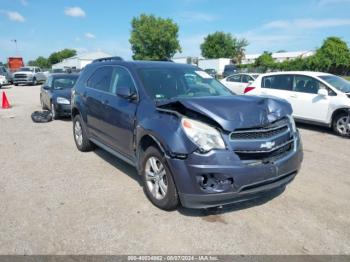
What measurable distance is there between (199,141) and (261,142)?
0.69m

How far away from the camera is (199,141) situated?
11.1ft

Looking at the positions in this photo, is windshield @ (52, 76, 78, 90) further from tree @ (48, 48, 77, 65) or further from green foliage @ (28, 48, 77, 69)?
tree @ (48, 48, 77, 65)

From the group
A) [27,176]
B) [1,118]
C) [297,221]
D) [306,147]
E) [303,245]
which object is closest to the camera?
[303,245]

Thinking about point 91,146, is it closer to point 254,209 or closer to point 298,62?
point 254,209

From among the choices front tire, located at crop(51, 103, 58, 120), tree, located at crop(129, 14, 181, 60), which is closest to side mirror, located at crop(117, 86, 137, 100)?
front tire, located at crop(51, 103, 58, 120)

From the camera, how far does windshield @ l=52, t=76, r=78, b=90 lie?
11.9 meters

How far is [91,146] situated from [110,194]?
7.68ft

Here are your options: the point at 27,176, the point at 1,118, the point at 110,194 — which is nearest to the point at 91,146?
the point at 27,176

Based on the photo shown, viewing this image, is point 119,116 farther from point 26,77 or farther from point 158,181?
point 26,77

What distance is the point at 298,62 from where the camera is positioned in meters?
53.3

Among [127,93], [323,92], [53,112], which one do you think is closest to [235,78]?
[323,92]

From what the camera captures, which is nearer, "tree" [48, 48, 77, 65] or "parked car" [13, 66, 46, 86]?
"parked car" [13, 66, 46, 86]

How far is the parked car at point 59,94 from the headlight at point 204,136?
A: 318 inches

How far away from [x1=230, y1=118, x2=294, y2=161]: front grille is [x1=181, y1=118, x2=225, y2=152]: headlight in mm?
155
